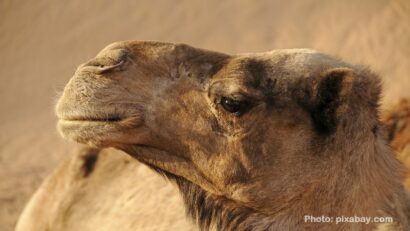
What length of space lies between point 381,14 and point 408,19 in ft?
1.62

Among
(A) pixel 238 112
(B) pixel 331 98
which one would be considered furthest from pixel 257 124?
(B) pixel 331 98

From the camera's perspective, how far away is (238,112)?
327cm

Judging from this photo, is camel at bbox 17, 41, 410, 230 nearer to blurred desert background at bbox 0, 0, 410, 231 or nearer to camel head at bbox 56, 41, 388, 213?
camel head at bbox 56, 41, 388, 213

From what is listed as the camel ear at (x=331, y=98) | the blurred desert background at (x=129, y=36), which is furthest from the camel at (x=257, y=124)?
the blurred desert background at (x=129, y=36)

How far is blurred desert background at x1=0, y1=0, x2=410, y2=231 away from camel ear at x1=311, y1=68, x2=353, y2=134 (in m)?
5.69

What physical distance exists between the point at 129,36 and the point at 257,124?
9079 millimetres

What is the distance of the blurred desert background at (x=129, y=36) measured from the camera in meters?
9.78

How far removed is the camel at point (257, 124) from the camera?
10.6ft

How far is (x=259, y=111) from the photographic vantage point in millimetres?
3258

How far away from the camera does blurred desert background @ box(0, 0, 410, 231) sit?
32.1 feet

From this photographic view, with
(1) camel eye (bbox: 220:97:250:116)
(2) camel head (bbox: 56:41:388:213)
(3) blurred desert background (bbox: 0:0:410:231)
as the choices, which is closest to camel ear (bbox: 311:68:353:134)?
(2) camel head (bbox: 56:41:388:213)

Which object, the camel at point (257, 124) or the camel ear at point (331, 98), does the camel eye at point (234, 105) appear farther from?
the camel ear at point (331, 98)

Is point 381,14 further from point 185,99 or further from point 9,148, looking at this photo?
point 185,99

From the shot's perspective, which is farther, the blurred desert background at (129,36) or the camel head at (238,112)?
the blurred desert background at (129,36)
